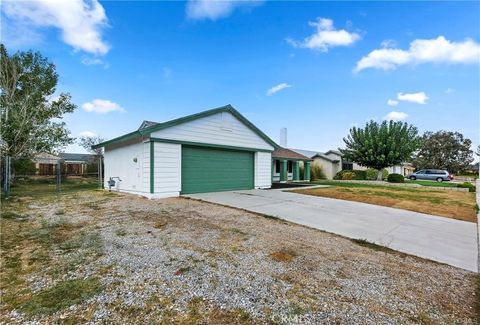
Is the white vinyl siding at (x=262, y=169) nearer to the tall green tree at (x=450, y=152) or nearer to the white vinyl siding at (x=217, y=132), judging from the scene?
the white vinyl siding at (x=217, y=132)

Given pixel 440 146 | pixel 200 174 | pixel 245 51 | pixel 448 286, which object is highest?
pixel 245 51

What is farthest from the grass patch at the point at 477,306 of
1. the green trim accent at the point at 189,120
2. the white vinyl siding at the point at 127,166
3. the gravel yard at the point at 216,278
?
the white vinyl siding at the point at 127,166

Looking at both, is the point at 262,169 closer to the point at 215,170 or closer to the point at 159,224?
the point at 215,170

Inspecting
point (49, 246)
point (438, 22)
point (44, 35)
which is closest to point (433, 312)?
point (49, 246)

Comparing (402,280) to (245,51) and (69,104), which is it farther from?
(69,104)

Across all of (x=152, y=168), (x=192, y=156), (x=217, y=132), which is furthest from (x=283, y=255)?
(x=217, y=132)

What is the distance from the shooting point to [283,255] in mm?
3990

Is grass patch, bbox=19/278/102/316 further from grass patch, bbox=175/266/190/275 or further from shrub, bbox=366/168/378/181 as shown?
shrub, bbox=366/168/378/181

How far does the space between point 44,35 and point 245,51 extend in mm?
9540

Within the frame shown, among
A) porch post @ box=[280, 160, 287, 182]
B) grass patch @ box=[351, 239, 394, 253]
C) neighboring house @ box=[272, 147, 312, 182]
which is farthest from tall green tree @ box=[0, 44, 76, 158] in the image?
grass patch @ box=[351, 239, 394, 253]

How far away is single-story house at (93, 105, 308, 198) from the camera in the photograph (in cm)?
972

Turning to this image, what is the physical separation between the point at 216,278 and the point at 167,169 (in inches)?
293

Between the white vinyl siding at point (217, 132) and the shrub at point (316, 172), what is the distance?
14.5 meters

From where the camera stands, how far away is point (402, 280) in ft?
10.9
